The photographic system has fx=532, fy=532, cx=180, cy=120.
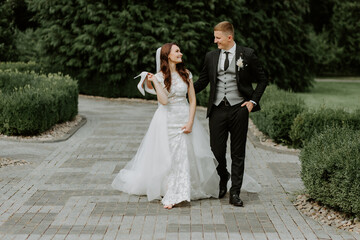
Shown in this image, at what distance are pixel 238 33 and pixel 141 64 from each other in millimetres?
4394

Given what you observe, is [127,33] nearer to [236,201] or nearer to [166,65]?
[166,65]

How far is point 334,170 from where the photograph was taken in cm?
556

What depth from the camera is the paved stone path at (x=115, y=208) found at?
5.20 m

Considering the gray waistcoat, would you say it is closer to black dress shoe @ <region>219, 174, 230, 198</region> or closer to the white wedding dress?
the white wedding dress

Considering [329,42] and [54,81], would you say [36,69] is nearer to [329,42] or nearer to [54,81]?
[54,81]

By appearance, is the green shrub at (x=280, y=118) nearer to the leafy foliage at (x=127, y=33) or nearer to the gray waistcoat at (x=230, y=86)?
the gray waistcoat at (x=230, y=86)

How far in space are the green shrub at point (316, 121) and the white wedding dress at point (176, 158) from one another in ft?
12.2

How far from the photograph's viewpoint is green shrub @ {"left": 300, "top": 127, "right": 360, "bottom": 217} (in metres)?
5.33

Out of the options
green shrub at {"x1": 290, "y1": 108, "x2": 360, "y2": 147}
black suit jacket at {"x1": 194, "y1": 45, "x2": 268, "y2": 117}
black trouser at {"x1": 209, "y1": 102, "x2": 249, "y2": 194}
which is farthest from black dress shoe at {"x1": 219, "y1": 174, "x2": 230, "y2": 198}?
green shrub at {"x1": 290, "y1": 108, "x2": 360, "y2": 147}

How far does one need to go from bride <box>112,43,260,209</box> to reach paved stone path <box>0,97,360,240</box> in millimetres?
207

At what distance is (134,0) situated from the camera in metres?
19.8

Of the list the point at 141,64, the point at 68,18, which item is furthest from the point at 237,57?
the point at 68,18

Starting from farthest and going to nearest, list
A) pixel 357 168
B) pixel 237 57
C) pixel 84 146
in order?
pixel 84 146 < pixel 237 57 < pixel 357 168

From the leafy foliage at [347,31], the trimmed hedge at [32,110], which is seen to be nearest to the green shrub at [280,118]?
the trimmed hedge at [32,110]
